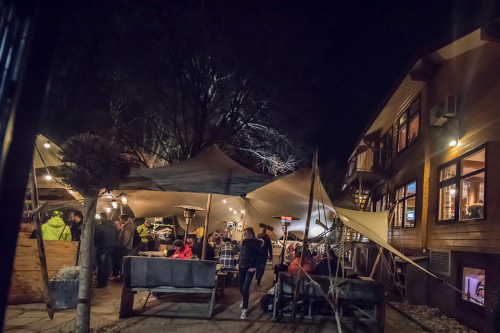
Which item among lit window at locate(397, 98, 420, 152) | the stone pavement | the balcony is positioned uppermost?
lit window at locate(397, 98, 420, 152)

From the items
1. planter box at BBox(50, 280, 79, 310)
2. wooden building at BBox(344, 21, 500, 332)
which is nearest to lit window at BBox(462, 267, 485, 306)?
wooden building at BBox(344, 21, 500, 332)

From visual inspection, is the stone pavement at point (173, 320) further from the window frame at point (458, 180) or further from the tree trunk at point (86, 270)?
the window frame at point (458, 180)

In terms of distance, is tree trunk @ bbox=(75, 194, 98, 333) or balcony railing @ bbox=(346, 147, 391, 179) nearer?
tree trunk @ bbox=(75, 194, 98, 333)

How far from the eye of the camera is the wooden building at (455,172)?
761cm

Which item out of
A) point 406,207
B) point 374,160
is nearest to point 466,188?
point 406,207

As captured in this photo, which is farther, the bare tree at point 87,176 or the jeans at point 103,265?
the jeans at point 103,265

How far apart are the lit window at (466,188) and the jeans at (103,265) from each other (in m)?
9.55

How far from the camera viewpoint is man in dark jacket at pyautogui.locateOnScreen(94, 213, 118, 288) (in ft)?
32.5

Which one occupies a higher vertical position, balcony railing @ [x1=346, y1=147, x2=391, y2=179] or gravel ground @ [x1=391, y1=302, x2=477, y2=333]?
balcony railing @ [x1=346, y1=147, x2=391, y2=179]

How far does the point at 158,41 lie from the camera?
18578 millimetres

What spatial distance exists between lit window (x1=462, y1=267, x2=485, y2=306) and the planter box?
8.45 m

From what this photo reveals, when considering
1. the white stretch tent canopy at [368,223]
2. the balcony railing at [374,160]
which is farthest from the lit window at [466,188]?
the balcony railing at [374,160]

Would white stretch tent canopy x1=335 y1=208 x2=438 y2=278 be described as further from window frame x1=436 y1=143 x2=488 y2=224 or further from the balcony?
the balcony

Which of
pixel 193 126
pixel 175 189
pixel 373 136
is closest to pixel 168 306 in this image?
pixel 175 189
